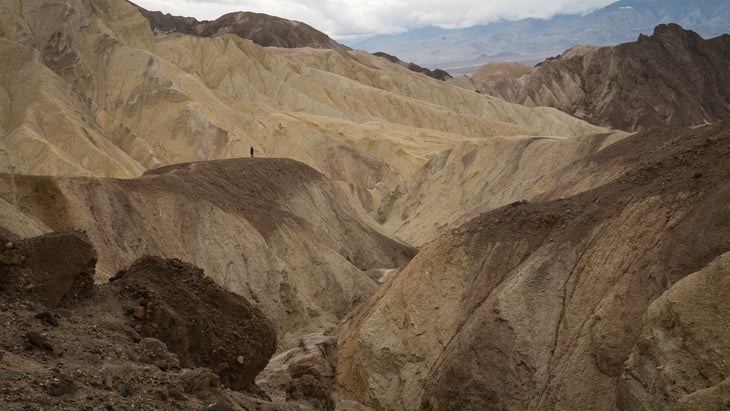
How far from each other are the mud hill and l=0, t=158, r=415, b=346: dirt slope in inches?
2754

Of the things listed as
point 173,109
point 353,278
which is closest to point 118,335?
point 353,278

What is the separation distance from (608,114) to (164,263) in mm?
91443

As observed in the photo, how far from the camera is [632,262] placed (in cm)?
1697

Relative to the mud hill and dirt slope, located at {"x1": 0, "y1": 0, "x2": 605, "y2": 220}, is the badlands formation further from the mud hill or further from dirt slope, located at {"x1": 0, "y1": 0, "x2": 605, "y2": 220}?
the mud hill

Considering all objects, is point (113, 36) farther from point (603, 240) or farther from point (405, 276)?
point (603, 240)

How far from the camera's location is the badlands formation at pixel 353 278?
481 inches

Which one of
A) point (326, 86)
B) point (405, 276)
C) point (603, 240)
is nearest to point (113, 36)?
point (326, 86)

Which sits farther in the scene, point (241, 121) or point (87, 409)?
point (241, 121)

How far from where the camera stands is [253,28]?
129250 mm

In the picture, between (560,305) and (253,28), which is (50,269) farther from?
(253,28)

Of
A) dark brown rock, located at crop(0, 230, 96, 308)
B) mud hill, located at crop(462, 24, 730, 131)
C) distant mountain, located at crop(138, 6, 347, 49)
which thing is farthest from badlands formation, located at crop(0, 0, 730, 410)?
distant mountain, located at crop(138, 6, 347, 49)

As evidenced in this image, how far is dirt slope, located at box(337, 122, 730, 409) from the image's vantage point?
47.5 ft

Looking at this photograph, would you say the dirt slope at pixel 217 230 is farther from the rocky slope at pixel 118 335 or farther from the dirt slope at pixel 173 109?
the dirt slope at pixel 173 109

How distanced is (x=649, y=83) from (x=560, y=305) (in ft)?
285
